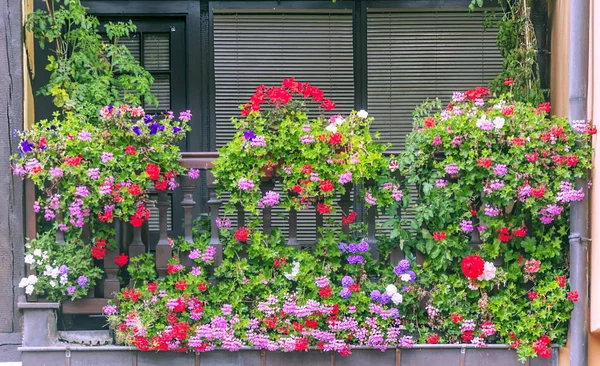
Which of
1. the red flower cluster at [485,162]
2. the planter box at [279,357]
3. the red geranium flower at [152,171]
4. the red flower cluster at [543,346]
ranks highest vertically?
the red flower cluster at [485,162]

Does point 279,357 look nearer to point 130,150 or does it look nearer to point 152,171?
point 152,171

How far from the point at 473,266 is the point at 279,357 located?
144cm

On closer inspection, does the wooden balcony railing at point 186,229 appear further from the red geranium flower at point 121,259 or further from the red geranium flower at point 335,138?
the red geranium flower at point 335,138

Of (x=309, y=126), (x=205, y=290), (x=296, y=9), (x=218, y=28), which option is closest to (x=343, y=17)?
(x=296, y=9)

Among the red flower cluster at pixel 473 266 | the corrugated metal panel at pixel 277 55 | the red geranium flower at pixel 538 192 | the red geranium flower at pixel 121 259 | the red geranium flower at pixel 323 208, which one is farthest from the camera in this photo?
the corrugated metal panel at pixel 277 55

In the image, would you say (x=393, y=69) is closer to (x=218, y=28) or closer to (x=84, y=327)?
(x=218, y=28)

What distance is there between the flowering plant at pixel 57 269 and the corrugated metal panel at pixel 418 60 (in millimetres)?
2933

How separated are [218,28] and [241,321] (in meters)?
2.87

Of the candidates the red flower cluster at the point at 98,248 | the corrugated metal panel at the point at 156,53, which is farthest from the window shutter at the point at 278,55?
the red flower cluster at the point at 98,248

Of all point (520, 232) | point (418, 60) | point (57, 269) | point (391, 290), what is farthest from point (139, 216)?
point (418, 60)

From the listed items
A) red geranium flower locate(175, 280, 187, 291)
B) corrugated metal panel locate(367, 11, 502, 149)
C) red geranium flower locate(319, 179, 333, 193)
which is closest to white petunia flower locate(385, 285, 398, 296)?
red geranium flower locate(319, 179, 333, 193)

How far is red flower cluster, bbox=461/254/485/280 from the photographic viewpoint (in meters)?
5.61

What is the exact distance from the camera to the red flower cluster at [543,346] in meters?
5.66

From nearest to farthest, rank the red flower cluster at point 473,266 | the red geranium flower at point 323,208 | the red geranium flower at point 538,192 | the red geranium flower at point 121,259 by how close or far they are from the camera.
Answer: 1. the red geranium flower at point 538,192
2. the red flower cluster at point 473,266
3. the red geranium flower at point 323,208
4. the red geranium flower at point 121,259
